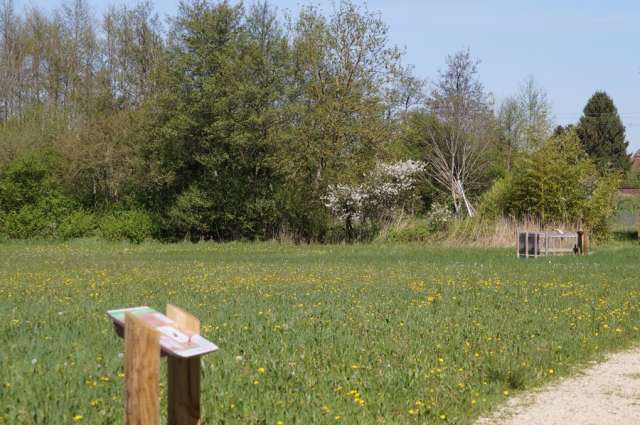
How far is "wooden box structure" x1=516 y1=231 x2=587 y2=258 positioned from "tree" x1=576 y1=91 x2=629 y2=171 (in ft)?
148

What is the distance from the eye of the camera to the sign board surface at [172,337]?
3.46 m

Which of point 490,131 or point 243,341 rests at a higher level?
point 490,131

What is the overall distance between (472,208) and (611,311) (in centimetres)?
3134

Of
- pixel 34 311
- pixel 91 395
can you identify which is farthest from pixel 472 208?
pixel 91 395

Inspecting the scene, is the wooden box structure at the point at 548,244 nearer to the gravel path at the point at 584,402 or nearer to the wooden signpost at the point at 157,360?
the gravel path at the point at 584,402

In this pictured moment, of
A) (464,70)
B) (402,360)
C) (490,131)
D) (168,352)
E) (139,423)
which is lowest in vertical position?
(402,360)

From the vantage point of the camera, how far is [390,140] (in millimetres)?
37062

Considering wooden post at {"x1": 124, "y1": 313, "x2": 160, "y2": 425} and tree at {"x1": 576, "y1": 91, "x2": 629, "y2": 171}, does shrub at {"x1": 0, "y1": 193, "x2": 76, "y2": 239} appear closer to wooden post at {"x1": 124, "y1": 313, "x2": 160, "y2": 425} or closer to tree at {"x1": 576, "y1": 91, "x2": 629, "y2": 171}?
wooden post at {"x1": 124, "y1": 313, "x2": 160, "y2": 425}

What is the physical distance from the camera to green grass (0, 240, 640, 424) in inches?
257

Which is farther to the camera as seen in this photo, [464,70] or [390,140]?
[464,70]

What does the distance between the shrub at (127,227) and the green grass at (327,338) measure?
64.0 ft

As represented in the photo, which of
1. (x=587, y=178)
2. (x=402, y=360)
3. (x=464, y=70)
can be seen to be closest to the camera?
(x=402, y=360)

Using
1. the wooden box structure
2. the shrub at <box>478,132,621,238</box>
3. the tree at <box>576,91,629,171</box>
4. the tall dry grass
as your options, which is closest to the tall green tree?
the tall dry grass

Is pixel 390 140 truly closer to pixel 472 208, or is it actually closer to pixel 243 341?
pixel 472 208
